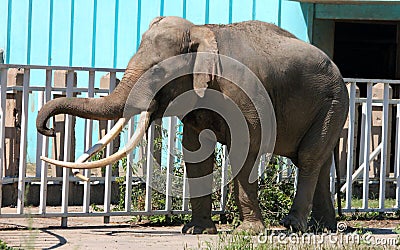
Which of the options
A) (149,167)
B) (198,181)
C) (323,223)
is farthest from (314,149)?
(149,167)

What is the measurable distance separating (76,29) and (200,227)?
15.4 ft

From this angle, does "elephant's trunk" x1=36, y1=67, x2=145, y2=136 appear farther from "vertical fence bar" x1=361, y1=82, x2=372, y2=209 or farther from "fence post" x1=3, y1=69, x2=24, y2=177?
"vertical fence bar" x1=361, y1=82, x2=372, y2=209

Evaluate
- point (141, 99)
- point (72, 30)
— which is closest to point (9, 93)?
point (72, 30)

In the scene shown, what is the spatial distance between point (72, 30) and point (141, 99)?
4.75m

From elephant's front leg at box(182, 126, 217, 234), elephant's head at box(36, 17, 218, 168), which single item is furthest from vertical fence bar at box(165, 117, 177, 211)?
elephant's head at box(36, 17, 218, 168)

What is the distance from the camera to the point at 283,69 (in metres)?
10.0

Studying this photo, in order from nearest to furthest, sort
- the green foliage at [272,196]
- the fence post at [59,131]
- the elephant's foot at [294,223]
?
the elephant's foot at [294,223] → the green foliage at [272,196] → the fence post at [59,131]

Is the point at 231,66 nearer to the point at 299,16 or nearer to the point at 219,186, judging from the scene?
the point at 219,186

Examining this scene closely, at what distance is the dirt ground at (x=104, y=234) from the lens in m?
9.23

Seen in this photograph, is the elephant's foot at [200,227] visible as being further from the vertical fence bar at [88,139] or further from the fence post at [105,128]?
the fence post at [105,128]

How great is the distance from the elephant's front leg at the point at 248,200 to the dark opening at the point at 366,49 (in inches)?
315

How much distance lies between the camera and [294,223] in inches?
396

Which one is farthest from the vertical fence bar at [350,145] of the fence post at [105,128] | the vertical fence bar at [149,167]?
the fence post at [105,128]

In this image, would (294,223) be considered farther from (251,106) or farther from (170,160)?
(170,160)
